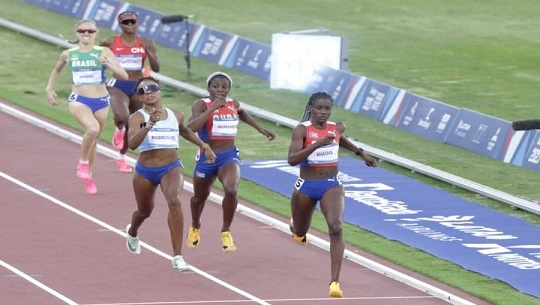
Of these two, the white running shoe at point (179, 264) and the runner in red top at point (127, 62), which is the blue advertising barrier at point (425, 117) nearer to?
the runner in red top at point (127, 62)

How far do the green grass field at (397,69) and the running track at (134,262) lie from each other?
1052 millimetres

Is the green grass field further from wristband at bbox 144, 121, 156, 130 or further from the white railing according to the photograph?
wristband at bbox 144, 121, 156, 130

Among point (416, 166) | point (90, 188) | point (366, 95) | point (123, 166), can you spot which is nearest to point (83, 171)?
point (90, 188)

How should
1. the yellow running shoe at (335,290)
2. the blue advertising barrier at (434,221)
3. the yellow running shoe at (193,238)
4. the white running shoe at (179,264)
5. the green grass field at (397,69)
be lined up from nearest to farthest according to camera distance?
the yellow running shoe at (335,290)
the white running shoe at (179,264)
the yellow running shoe at (193,238)
the blue advertising barrier at (434,221)
the green grass field at (397,69)

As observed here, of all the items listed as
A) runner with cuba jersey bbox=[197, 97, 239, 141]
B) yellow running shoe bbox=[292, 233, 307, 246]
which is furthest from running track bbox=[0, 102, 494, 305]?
runner with cuba jersey bbox=[197, 97, 239, 141]

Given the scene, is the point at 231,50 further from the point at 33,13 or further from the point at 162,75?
the point at 33,13

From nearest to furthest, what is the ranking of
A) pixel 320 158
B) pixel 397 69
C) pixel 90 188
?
1. pixel 320 158
2. pixel 90 188
3. pixel 397 69

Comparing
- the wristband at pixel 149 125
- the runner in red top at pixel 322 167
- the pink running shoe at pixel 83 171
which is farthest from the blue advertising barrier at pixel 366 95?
the wristband at pixel 149 125

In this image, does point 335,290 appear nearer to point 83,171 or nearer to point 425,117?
point 83,171

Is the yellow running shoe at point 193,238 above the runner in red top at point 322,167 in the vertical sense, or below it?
below

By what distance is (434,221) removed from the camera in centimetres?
2216

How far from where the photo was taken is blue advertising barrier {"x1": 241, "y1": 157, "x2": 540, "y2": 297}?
2000 centimetres

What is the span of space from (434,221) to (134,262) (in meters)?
4.93

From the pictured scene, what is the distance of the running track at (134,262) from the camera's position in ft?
A: 58.7
